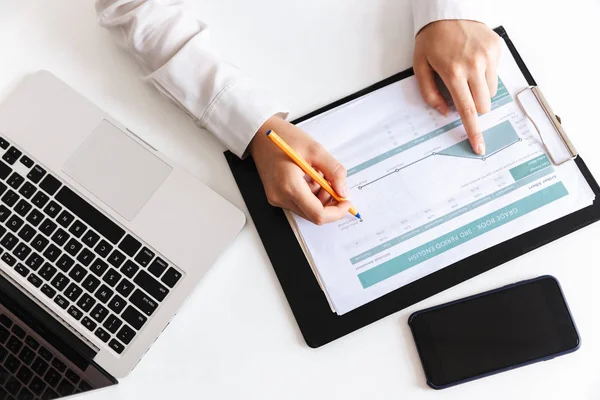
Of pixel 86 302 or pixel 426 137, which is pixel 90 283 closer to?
A: pixel 86 302

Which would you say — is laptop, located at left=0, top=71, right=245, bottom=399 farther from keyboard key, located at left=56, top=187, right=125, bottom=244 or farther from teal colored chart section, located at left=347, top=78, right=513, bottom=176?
teal colored chart section, located at left=347, top=78, right=513, bottom=176

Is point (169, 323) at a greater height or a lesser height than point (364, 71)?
lesser

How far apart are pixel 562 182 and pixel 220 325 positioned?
430mm

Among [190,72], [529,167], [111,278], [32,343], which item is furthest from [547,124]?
[32,343]

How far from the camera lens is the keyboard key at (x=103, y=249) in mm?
567

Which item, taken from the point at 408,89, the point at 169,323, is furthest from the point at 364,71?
the point at 169,323

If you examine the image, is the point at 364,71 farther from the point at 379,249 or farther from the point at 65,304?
the point at 65,304

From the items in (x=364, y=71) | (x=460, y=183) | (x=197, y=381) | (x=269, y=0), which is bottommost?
(x=197, y=381)

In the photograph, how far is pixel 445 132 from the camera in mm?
599

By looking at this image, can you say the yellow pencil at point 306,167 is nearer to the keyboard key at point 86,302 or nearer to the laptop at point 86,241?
the laptop at point 86,241

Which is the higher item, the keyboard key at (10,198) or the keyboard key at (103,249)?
the keyboard key at (10,198)

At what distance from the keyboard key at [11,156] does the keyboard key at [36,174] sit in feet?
0.08

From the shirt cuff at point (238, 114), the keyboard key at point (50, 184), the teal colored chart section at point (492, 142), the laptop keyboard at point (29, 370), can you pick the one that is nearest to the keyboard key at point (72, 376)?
the laptop keyboard at point (29, 370)

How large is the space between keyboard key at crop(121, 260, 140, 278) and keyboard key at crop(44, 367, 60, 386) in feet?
0.43
